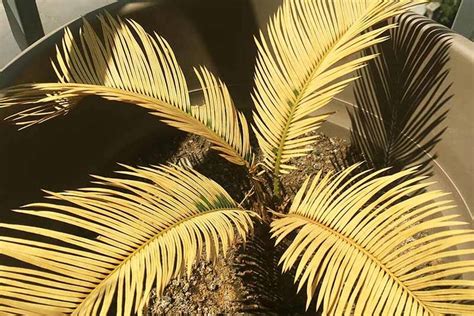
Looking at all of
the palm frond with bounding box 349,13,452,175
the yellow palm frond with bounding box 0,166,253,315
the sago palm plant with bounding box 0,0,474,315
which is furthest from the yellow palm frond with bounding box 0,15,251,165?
the palm frond with bounding box 349,13,452,175

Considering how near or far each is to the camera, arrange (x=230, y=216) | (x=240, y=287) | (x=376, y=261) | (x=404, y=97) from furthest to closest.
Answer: (x=404, y=97), (x=240, y=287), (x=230, y=216), (x=376, y=261)

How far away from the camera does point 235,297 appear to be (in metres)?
1.43

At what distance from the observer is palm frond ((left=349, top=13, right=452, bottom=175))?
1416 millimetres

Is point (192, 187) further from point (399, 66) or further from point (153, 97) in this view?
point (399, 66)

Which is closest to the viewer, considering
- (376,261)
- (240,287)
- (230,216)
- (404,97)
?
(376,261)

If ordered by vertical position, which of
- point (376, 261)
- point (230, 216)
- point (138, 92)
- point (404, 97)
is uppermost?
point (404, 97)

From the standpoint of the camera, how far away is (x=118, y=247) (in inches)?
39.1

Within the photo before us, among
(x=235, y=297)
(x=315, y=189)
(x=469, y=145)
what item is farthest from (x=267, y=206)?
(x=469, y=145)

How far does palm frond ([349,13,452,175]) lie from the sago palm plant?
0.38ft

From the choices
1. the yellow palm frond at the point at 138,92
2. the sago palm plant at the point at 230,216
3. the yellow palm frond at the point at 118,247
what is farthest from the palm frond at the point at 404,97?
the yellow palm frond at the point at 118,247

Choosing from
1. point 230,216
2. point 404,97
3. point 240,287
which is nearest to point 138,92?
point 230,216

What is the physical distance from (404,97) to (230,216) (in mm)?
733

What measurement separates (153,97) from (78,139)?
387 millimetres

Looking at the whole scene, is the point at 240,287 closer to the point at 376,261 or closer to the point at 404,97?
the point at 376,261
